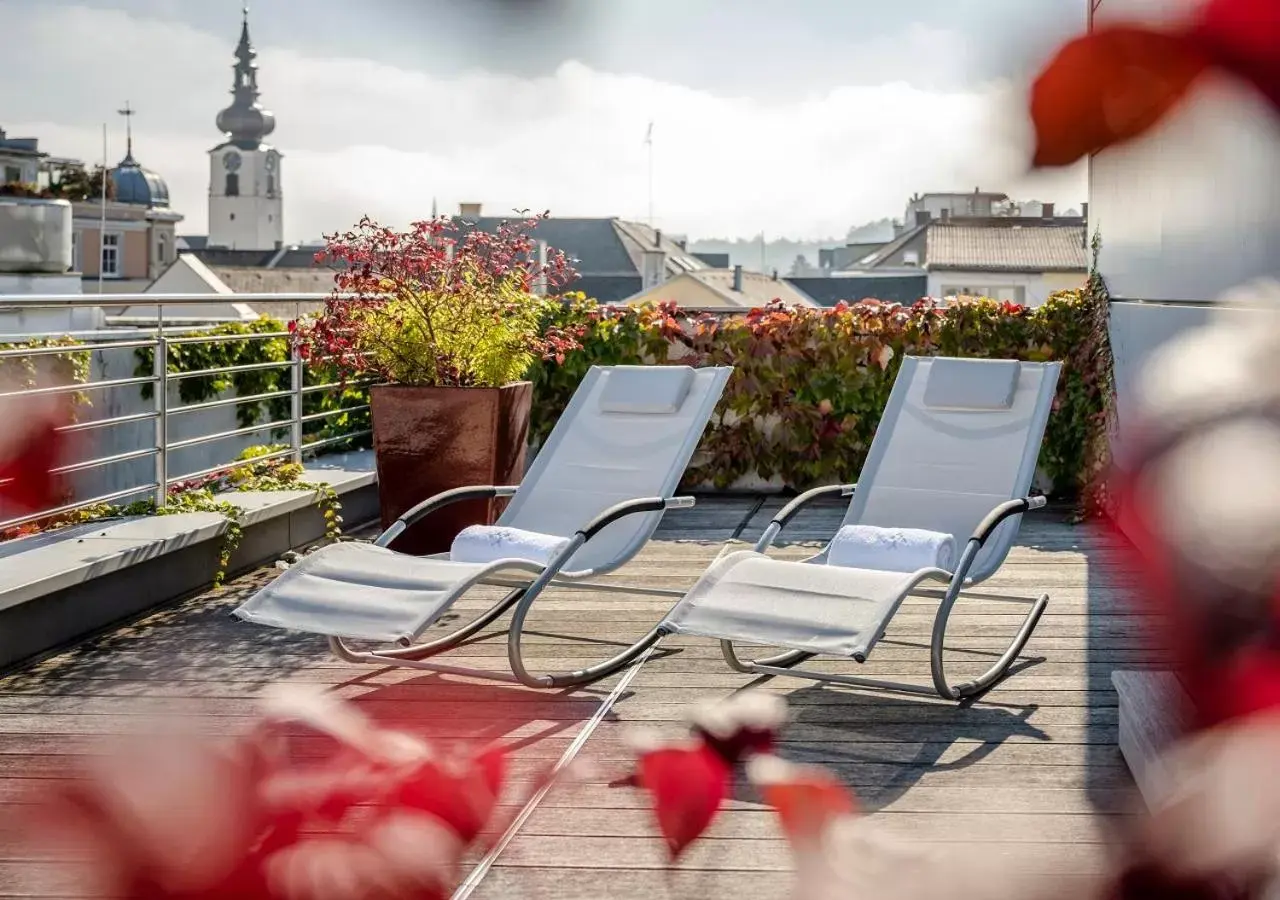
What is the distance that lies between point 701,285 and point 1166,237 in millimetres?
40219

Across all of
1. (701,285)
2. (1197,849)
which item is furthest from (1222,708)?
(701,285)

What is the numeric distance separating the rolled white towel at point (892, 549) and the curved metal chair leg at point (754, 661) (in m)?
0.28

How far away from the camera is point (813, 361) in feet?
24.8

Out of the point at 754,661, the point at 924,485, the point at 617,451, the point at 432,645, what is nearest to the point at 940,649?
the point at 754,661

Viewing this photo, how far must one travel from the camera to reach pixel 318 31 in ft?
1.21

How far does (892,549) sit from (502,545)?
1119mm

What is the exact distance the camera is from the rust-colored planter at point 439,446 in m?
5.54

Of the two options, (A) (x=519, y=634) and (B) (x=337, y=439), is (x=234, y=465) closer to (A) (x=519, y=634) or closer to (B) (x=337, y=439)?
(B) (x=337, y=439)

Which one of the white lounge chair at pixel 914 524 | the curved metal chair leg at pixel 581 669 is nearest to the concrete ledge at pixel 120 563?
the curved metal chair leg at pixel 581 669

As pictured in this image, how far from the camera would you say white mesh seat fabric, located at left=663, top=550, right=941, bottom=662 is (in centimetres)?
329

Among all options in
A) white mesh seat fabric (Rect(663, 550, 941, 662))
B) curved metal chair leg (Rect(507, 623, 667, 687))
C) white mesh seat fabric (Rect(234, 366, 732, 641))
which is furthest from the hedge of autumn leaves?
white mesh seat fabric (Rect(663, 550, 941, 662))

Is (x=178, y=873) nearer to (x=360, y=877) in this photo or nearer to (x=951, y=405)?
(x=360, y=877)

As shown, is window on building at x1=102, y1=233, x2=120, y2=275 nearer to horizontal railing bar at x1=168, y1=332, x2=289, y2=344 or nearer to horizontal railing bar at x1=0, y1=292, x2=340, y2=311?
horizontal railing bar at x1=0, y1=292, x2=340, y2=311

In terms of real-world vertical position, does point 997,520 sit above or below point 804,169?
below
